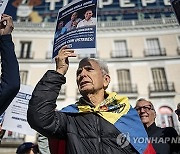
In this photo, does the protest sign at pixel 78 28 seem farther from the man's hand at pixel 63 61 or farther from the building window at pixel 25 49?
the building window at pixel 25 49

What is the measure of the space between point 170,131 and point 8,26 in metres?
2.06

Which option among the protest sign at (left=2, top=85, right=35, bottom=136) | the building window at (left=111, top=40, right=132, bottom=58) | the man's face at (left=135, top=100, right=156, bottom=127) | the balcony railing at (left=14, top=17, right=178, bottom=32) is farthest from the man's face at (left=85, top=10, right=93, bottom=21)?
the balcony railing at (left=14, top=17, right=178, bottom=32)

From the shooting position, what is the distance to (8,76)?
5.86 feet

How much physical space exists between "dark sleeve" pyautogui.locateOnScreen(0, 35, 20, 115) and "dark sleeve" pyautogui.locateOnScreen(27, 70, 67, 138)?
0.74 ft

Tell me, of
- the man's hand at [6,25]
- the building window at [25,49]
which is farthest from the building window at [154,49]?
the man's hand at [6,25]

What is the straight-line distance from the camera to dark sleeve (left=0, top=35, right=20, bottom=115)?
1.75 metres

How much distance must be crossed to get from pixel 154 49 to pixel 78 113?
17.4m

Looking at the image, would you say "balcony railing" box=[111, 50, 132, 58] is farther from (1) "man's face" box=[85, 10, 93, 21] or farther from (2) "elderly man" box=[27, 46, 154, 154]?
(2) "elderly man" box=[27, 46, 154, 154]

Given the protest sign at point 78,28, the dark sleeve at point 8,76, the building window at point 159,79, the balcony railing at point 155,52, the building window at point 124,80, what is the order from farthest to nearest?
the balcony railing at point 155,52 < the building window at point 124,80 < the building window at point 159,79 < the protest sign at point 78,28 < the dark sleeve at point 8,76

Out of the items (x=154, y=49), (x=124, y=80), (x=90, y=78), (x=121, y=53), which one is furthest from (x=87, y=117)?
(x=154, y=49)

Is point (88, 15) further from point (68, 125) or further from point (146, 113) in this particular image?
point (146, 113)

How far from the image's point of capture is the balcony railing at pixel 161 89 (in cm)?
1636

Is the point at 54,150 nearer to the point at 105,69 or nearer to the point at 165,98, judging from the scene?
the point at 105,69

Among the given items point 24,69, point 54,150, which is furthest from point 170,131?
point 24,69
